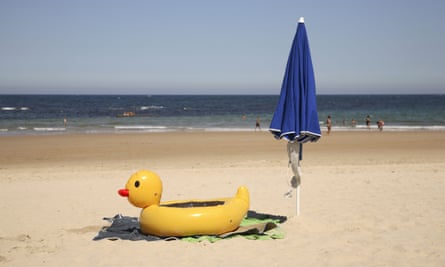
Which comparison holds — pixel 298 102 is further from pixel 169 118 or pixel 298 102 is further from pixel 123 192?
pixel 169 118

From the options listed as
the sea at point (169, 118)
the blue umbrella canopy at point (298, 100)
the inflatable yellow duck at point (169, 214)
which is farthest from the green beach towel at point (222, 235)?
the sea at point (169, 118)

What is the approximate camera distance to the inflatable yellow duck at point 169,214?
6938 mm

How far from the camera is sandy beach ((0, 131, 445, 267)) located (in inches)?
251

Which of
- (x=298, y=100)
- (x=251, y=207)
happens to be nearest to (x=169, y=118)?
(x=251, y=207)

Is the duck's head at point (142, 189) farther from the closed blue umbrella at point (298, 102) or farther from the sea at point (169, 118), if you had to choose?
the sea at point (169, 118)

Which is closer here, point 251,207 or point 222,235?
point 222,235

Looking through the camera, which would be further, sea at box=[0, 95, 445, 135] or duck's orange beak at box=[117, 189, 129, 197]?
sea at box=[0, 95, 445, 135]

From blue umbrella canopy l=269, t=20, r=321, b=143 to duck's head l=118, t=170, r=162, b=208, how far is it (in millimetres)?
2047

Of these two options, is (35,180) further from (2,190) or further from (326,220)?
(326,220)

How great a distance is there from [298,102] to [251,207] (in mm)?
2687

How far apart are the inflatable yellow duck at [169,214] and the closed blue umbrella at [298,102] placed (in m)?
1.47

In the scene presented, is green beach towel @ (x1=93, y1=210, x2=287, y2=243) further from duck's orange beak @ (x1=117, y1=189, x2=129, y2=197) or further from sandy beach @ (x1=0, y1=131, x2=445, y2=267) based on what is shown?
duck's orange beak @ (x1=117, y1=189, x2=129, y2=197)

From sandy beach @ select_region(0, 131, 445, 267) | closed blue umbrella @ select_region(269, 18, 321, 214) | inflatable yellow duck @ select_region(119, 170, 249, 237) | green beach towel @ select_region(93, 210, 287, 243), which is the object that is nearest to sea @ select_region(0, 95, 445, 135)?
sandy beach @ select_region(0, 131, 445, 267)

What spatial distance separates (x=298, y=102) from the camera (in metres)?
7.62
